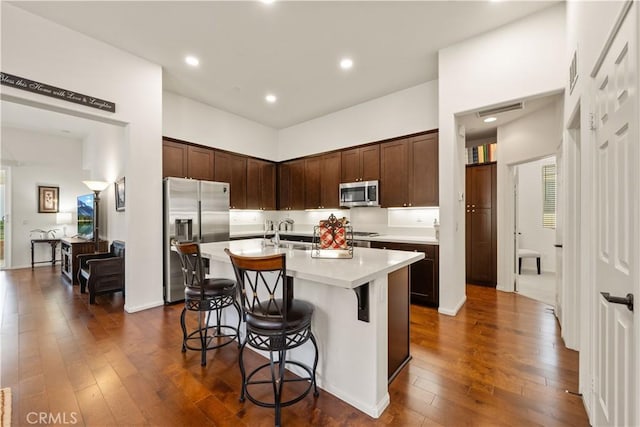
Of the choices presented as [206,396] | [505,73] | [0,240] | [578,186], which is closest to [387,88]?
[505,73]

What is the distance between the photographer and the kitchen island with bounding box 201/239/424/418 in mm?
1650

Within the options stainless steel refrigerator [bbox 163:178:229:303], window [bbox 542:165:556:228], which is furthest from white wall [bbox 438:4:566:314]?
window [bbox 542:165:556:228]

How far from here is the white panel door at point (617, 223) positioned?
1043 mm

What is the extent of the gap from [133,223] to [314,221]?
3.38 m

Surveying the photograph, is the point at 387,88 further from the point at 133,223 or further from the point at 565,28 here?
the point at 133,223

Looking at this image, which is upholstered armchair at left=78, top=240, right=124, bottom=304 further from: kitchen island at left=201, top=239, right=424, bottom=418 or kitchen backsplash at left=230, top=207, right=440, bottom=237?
kitchen island at left=201, top=239, right=424, bottom=418

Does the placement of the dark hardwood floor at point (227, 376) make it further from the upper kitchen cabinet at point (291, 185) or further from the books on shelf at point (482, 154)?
the upper kitchen cabinet at point (291, 185)

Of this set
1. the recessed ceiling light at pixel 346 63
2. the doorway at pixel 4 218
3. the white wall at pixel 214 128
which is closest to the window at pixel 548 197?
the recessed ceiling light at pixel 346 63

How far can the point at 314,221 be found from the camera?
591 centimetres

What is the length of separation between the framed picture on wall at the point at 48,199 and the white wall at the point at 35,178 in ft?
0.22

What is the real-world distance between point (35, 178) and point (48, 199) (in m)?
0.55

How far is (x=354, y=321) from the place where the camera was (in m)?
1.77

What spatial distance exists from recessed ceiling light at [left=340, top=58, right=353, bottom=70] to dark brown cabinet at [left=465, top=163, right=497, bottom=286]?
2914 millimetres

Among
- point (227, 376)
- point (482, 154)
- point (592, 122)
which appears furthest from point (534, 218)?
point (227, 376)
